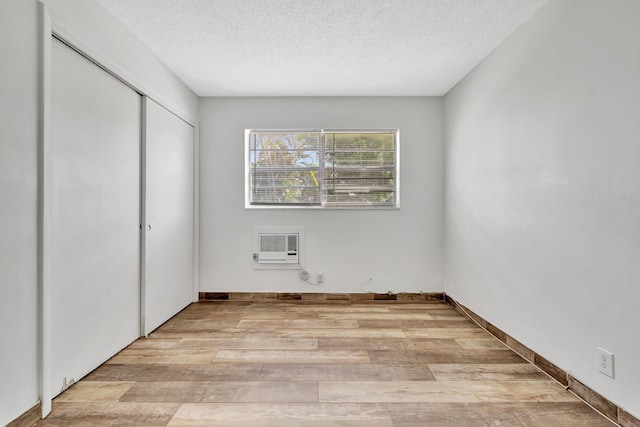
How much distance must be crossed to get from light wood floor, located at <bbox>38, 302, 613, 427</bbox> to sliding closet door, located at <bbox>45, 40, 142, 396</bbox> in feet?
0.78

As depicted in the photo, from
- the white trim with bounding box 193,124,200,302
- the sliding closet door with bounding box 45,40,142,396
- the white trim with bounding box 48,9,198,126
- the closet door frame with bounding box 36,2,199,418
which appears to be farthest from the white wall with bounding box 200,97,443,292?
the closet door frame with bounding box 36,2,199,418

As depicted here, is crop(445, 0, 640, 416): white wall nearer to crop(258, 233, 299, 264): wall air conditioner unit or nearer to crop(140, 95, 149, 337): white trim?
crop(258, 233, 299, 264): wall air conditioner unit

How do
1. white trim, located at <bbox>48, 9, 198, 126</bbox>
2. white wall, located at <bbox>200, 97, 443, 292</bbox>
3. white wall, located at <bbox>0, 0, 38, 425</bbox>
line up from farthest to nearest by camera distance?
white wall, located at <bbox>200, 97, 443, 292</bbox> < white trim, located at <bbox>48, 9, 198, 126</bbox> < white wall, located at <bbox>0, 0, 38, 425</bbox>

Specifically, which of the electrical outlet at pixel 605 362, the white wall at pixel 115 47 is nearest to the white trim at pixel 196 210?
the white wall at pixel 115 47

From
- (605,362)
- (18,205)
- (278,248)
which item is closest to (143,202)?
(18,205)

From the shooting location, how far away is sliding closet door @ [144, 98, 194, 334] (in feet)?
8.90

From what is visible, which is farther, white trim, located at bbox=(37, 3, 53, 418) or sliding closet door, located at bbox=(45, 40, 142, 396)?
sliding closet door, located at bbox=(45, 40, 142, 396)

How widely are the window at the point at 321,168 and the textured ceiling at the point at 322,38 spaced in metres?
0.62

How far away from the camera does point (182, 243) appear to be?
3.36 metres

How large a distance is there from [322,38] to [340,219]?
1.93m

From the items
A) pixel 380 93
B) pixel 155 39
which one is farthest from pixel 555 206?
pixel 155 39

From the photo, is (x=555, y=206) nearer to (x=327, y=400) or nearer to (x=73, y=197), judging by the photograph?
(x=327, y=400)

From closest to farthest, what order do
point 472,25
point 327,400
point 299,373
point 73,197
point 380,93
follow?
1. point 327,400
2. point 73,197
3. point 299,373
4. point 472,25
5. point 380,93

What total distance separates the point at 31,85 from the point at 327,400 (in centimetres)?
219
